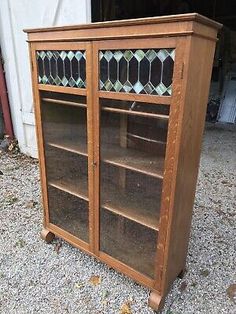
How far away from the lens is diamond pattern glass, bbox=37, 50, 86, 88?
146cm

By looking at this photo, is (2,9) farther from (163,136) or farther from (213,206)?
(213,206)

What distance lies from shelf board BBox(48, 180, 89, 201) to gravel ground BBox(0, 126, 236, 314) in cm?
50

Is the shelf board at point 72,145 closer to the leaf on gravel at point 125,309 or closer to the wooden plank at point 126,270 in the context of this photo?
the wooden plank at point 126,270

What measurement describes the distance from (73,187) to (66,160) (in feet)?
0.65

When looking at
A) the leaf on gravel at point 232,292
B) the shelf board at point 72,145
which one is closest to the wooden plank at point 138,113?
the shelf board at point 72,145

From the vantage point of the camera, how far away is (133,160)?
1.60 metres

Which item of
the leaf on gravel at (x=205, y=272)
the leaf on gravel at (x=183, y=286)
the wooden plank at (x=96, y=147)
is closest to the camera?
the wooden plank at (x=96, y=147)

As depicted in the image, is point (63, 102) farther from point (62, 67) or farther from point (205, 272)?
point (205, 272)

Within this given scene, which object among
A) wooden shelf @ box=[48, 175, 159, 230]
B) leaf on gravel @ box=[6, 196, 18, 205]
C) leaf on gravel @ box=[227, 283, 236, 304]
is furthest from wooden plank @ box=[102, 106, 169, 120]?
leaf on gravel @ box=[6, 196, 18, 205]

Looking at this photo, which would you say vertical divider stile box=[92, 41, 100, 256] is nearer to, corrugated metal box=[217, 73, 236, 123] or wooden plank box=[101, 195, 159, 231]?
wooden plank box=[101, 195, 159, 231]

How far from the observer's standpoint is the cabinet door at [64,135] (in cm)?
151

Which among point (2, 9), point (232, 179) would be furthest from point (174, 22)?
point (2, 9)

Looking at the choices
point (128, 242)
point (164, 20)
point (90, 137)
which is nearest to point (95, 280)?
point (128, 242)

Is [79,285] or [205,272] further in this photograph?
[205,272]
